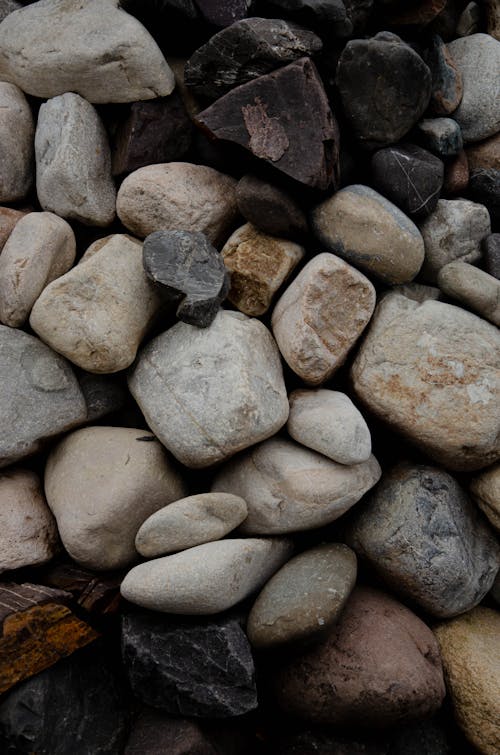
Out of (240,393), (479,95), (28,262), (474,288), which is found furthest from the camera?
(479,95)

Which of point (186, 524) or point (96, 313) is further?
point (96, 313)

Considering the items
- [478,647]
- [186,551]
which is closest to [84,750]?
[186,551]

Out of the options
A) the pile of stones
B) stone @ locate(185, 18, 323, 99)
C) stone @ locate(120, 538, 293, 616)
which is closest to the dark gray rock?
the pile of stones

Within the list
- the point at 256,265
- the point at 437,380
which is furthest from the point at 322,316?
the point at 437,380

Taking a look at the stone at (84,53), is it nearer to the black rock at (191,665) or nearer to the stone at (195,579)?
the stone at (195,579)

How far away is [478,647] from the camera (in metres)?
2.51

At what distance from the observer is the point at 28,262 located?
241 cm

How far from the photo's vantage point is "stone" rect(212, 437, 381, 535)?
2385 millimetres

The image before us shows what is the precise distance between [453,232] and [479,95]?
2.19 ft

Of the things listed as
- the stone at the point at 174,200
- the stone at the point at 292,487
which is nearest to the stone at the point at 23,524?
the stone at the point at 292,487

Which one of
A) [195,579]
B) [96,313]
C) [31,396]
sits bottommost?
[195,579]

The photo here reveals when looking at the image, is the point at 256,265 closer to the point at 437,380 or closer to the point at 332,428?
the point at 332,428

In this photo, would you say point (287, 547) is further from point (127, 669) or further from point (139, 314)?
point (139, 314)

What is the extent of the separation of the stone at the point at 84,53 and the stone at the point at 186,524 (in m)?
1.51
